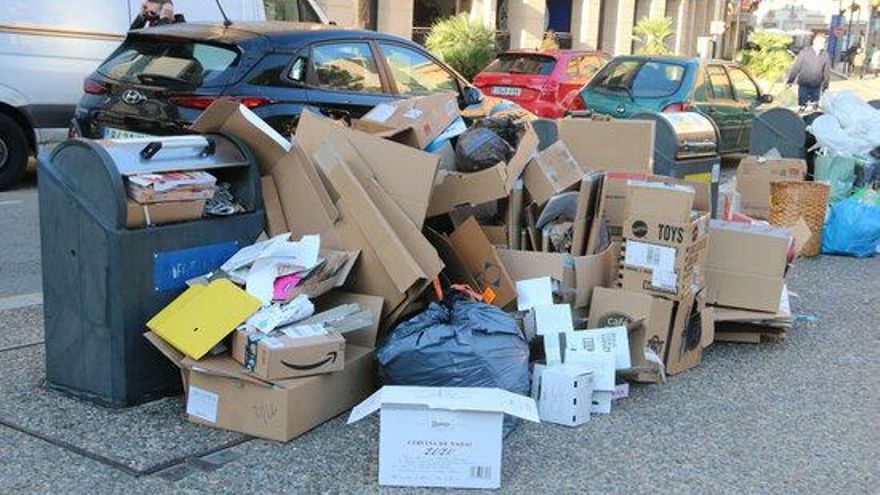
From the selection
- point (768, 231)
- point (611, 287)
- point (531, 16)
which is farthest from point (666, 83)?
point (531, 16)

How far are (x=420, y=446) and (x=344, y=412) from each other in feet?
2.34

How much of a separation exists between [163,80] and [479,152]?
9.50 feet

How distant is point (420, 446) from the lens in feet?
12.0

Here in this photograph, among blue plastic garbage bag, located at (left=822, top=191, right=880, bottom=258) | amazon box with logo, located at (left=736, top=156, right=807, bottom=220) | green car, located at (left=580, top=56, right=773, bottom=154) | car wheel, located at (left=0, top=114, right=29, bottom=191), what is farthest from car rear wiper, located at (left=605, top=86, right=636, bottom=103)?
car wheel, located at (left=0, top=114, right=29, bottom=191)

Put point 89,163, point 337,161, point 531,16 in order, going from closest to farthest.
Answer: point 89,163 → point 337,161 → point 531,16

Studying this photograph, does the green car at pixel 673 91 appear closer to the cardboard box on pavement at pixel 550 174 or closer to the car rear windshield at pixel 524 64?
the car rear windshield at pixel 524 64

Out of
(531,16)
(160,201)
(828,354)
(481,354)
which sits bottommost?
Result: (828,354)

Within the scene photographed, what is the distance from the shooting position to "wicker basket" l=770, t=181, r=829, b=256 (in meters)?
8.40

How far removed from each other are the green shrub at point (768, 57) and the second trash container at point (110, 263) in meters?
28.3

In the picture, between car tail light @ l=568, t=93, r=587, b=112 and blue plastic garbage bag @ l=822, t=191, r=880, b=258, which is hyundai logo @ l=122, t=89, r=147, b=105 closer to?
blue plastic garbage bag @ l=822, t=191, r=880, b=258

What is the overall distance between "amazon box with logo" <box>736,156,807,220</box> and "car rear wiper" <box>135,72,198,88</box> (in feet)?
16.1

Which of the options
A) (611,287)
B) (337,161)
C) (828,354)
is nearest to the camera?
(337,161)

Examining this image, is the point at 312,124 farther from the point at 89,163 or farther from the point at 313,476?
the point at 313,476

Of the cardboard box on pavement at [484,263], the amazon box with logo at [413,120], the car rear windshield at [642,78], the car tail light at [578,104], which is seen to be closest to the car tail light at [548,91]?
the car tail light at [578,104]
